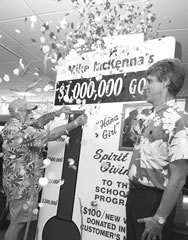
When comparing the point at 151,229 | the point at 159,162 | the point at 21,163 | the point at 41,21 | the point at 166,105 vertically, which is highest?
the point at 41,21

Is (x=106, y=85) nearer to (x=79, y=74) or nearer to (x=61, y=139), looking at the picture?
(x=79, y=74)

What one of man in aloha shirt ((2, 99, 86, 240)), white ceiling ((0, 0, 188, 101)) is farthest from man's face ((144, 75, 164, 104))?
man in aloha shirt ((2, 99, 86, 240))

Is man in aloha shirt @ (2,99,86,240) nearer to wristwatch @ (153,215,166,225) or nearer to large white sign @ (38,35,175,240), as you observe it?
large white sign @ (38,35,175,240)

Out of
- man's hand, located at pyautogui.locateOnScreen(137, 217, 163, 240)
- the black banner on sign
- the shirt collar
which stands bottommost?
man's hand, located at pyautogui.locateOnScreen(137, 217, 163, 240)

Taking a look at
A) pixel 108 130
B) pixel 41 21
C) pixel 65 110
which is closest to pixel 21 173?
pixel 65 110

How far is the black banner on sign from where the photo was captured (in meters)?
1.54

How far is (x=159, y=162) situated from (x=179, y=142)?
0.42 feet

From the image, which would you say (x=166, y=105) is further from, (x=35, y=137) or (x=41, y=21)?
(x=41, y=21)

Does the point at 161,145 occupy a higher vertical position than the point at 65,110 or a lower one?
lower

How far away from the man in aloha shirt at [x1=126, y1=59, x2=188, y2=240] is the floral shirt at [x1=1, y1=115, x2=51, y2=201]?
1.06 m

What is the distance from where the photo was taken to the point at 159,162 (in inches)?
41.4

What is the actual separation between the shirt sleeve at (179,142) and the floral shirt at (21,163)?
1.21 metres

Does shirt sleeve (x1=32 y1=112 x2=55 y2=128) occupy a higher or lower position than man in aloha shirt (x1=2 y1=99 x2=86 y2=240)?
higher

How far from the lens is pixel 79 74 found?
5.90 ft
